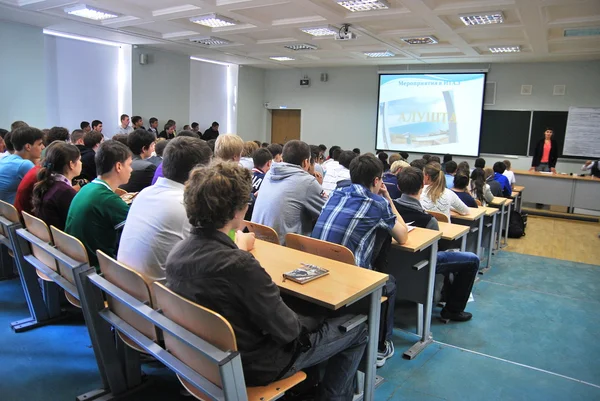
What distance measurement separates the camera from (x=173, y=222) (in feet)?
6.36

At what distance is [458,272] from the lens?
3439 mm

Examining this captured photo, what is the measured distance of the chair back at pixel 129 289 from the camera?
5.75 ft

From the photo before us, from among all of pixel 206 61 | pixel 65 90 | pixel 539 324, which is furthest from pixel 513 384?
pixel 206 61

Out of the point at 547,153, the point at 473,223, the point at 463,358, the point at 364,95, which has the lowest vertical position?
the point at 463,358

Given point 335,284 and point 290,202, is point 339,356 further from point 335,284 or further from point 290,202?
point 290,202

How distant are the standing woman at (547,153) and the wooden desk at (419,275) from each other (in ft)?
24.8

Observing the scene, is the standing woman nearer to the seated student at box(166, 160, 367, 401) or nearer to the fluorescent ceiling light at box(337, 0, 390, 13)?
the fluorescent ceiling light at box(337, 0, 390, 13)

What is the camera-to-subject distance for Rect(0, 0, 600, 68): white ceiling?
5.72m

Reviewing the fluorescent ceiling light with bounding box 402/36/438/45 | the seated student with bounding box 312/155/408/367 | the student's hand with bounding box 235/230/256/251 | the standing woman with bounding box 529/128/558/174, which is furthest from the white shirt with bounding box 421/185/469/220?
the standing woman with bounding box 529/128/558/174

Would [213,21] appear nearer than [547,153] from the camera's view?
Yes

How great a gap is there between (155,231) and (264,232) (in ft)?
3.06

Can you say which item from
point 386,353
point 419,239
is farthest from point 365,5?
point 386,353

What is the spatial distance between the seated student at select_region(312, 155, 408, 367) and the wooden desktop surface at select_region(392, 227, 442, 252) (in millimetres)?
55

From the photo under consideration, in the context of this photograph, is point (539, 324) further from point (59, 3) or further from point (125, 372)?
point (59, 3)
